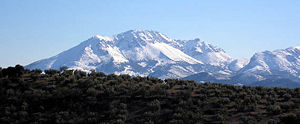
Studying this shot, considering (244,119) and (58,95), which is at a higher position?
(58,95)

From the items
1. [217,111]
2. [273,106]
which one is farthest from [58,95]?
[273,106]

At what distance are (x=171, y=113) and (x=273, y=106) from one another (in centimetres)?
931

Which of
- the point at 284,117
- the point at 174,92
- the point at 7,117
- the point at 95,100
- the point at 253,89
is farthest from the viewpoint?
the point at 253,89

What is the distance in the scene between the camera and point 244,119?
29672mm

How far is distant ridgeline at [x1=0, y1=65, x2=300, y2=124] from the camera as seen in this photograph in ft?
101

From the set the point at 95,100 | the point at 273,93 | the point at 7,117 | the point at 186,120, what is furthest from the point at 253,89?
the point at 7,117

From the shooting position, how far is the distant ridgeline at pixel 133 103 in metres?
30.8

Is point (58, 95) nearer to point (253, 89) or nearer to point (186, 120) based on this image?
point (186, 120)

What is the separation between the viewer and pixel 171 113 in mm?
32031

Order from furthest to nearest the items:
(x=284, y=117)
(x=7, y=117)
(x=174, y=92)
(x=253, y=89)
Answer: (x=253, y=89), (x=174, y=92), (x=7, y=117), (x=284, y=117)

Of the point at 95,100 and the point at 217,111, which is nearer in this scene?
the point at 217,111

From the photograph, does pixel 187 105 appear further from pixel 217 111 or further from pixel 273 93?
pixel 273 93

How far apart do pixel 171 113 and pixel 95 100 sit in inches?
309

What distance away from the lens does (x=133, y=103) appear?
114ft
